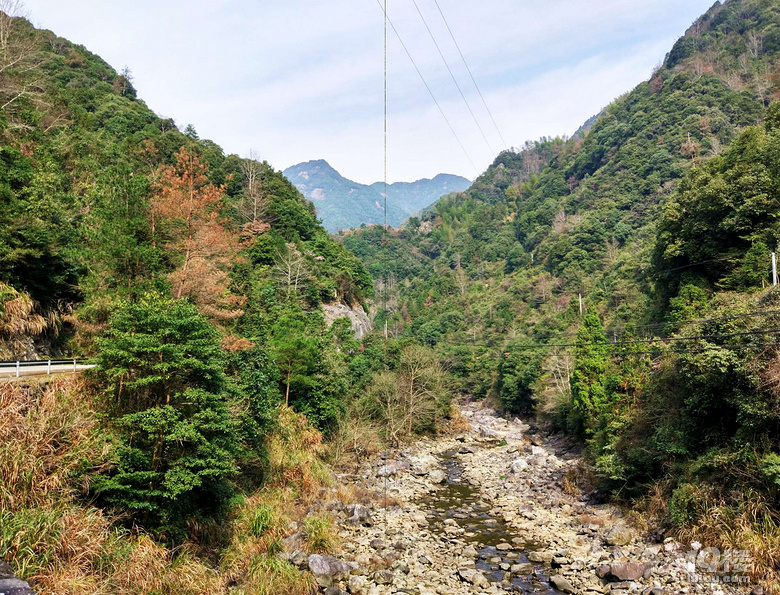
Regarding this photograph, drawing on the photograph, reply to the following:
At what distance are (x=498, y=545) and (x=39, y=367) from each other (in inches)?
667

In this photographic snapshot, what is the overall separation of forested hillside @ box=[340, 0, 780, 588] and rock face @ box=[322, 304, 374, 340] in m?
15.2

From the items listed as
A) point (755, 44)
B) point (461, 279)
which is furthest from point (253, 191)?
point (755, 44)

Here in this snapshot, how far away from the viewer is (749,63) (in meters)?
84.5

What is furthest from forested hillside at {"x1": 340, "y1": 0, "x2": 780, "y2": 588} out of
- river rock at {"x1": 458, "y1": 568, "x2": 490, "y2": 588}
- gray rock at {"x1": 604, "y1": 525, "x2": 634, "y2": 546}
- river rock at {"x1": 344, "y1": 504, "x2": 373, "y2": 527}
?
river rock at {"x1": 344, "y1": 504, "x2": 373, "y2": 527}

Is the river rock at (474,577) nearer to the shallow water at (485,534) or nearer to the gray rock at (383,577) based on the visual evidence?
the shallow water at (485,534)

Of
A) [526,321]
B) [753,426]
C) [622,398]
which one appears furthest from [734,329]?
[526,321]

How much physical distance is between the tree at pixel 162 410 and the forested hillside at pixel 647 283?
32.0 ft

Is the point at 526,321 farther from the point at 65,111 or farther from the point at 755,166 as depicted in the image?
the point at 65,111

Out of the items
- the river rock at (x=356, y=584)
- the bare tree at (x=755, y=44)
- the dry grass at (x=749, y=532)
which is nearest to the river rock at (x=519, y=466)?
the dry grass at (x=749, y=532)

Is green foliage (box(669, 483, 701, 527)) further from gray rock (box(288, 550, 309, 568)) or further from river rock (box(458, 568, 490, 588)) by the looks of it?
gray rock (box(288, 550, 309, 568))

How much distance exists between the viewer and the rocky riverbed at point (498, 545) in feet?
44.3

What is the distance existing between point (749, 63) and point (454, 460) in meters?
96.2

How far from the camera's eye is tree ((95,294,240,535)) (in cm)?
1161

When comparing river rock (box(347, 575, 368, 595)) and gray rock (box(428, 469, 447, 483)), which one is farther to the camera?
gray rock (box(428, 469, 447, 483))
